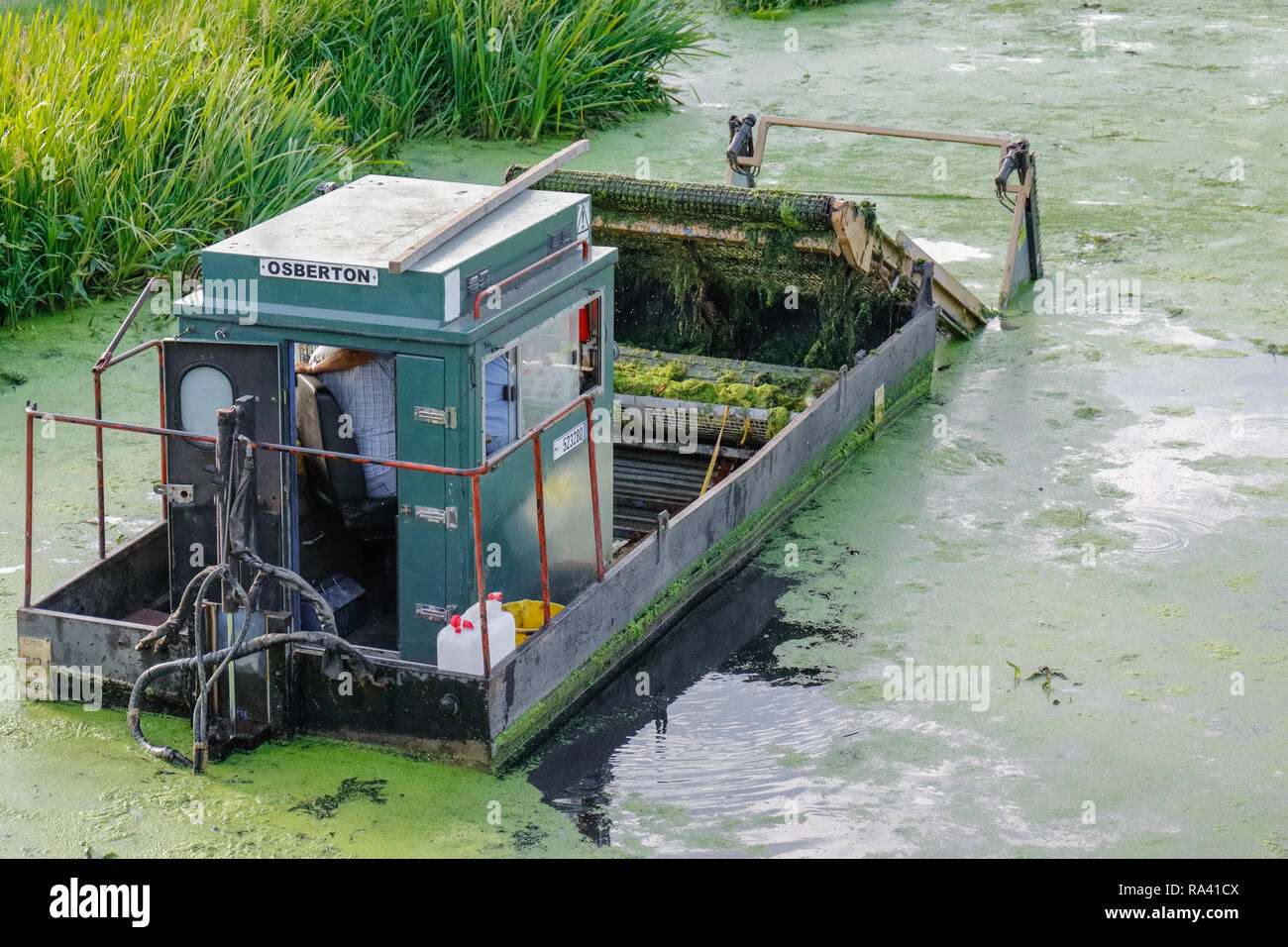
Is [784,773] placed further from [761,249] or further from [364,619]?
[761,249]

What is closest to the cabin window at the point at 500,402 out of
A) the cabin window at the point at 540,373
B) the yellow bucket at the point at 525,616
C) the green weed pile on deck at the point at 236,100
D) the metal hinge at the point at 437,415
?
the cabin window at the point at 540,373

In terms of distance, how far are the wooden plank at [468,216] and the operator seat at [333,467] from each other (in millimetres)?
661

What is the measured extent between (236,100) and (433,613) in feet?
20.1

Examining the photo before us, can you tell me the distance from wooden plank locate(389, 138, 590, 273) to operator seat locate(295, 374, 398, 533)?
661 millimetres

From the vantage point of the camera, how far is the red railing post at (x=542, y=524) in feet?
20.8

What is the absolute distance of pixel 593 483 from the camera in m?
6.96

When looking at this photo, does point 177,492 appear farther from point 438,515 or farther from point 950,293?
point 950,293

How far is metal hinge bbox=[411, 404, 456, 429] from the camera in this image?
625 centimetres

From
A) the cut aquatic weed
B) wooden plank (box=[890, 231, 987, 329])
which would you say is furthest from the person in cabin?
Result: the cut aquatic weed

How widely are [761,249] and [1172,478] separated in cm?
239

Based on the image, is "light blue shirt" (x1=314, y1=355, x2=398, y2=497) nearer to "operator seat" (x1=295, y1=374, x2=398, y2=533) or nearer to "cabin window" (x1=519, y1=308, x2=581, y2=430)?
"operator seat" (x1=295, y1=374, x2=398, y2=533)

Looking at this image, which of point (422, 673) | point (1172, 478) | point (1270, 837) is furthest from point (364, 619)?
point (1172, 478)

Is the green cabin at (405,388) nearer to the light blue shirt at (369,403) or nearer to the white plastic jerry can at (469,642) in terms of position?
the light blue shirt at (369,403)

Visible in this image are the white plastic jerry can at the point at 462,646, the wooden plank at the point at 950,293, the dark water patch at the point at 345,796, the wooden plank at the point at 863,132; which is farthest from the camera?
the wooden plank at the point at 863,132
